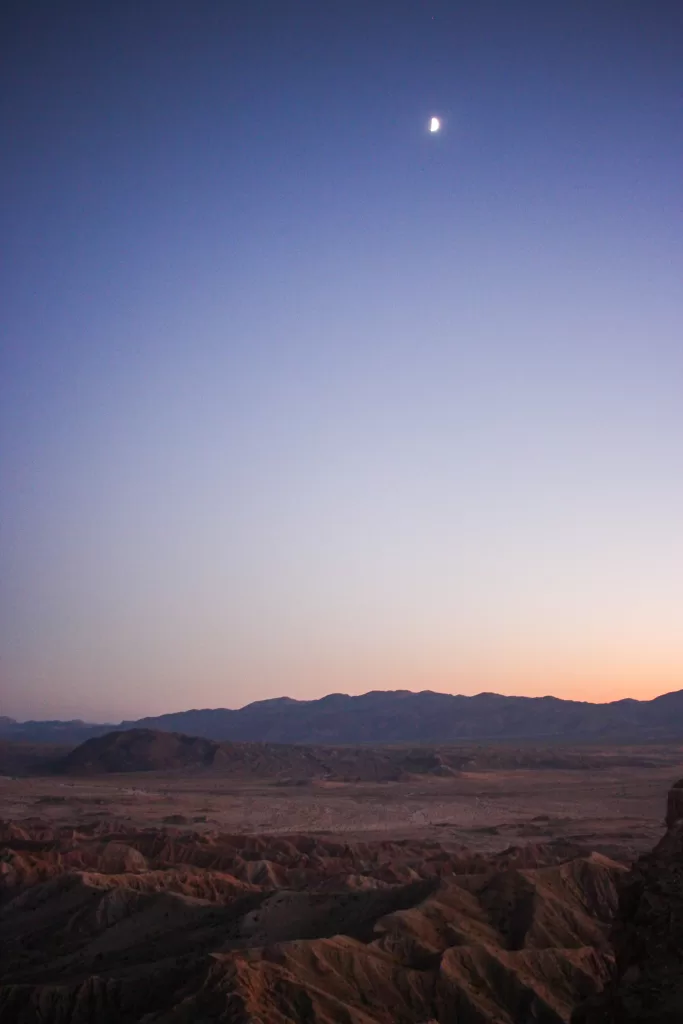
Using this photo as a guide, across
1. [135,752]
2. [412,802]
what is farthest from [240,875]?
[135,752]

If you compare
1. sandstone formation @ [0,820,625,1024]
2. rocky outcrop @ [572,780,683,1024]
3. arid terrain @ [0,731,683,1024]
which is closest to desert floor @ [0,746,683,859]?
arid terrain @ [0,731,683,1024]

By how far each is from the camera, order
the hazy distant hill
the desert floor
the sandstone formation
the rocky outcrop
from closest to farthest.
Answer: the rocky outcrop → the sandstone formation → the desert floor → the hazy distant hill

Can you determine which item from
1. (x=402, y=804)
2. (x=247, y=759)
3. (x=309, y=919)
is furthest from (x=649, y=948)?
(x=247, y=759)

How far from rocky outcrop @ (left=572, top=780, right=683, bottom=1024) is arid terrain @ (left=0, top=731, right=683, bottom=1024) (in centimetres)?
50

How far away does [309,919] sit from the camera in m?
36.5

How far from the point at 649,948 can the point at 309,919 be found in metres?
23.2

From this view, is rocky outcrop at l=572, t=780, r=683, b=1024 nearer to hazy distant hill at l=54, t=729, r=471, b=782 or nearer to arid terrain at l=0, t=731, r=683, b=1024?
arid terrain at l=0, t=731, r=683, b=1024

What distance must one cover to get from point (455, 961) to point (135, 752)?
460 feet

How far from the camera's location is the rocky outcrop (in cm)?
1506

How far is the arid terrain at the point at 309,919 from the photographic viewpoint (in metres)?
29.5

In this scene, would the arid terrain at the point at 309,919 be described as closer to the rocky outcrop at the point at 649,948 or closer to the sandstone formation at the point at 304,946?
the sandstone formation at the point at 304,946

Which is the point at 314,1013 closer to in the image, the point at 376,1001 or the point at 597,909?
the point at 376,1001

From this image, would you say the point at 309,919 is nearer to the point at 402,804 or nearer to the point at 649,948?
the point at 649,948

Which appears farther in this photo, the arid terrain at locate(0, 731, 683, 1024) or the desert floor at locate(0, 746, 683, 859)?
the desert floor at locate(0, 746, 683, 859)
